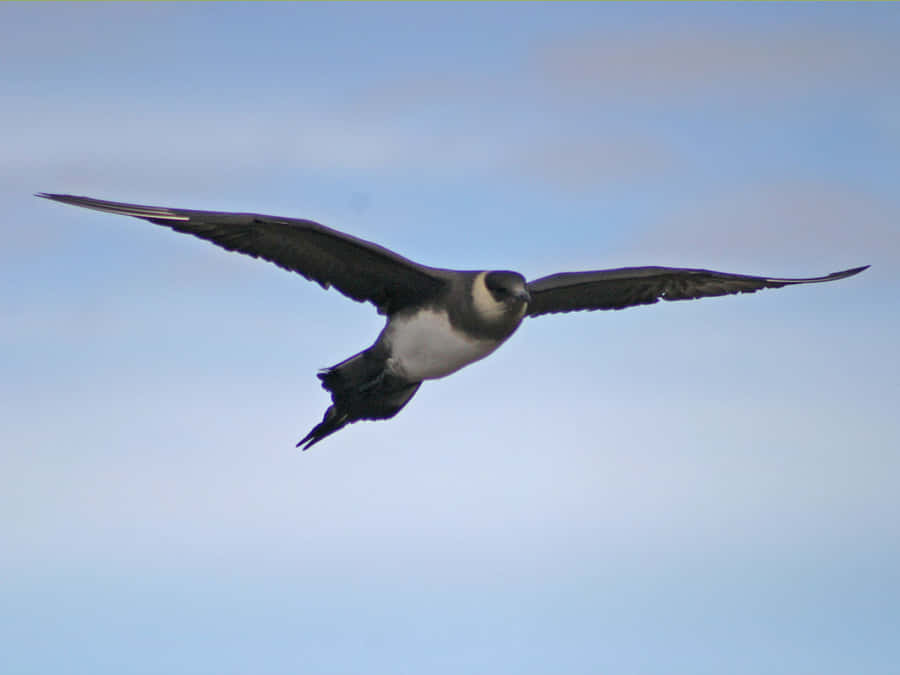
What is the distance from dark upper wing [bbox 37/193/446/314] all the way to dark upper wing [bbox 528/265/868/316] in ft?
3.93

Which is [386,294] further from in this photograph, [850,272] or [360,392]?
[850,272]

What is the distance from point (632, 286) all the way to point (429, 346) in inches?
104

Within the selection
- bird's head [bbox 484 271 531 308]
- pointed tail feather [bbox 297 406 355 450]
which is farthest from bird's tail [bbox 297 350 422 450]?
bird's head [bbox 484 271 531 308]

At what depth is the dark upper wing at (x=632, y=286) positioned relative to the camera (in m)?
12.4

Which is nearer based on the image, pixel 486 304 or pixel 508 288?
pixel 508 288

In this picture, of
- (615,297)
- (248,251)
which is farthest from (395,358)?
(615,297)

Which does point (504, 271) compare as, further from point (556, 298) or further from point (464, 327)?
point (556, 298)

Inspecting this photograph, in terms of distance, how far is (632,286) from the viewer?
13141 mm

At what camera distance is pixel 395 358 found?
11633mm

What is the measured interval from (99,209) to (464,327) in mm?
3039

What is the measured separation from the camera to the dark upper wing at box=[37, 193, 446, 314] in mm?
10656

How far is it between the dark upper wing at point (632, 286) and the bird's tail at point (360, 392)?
1470 millimetres

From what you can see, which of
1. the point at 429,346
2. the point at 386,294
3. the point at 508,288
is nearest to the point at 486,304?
the point at 508,288

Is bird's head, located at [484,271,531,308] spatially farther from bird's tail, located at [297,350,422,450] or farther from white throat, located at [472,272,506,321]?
bird's tail, located at [297,350,422,450]
